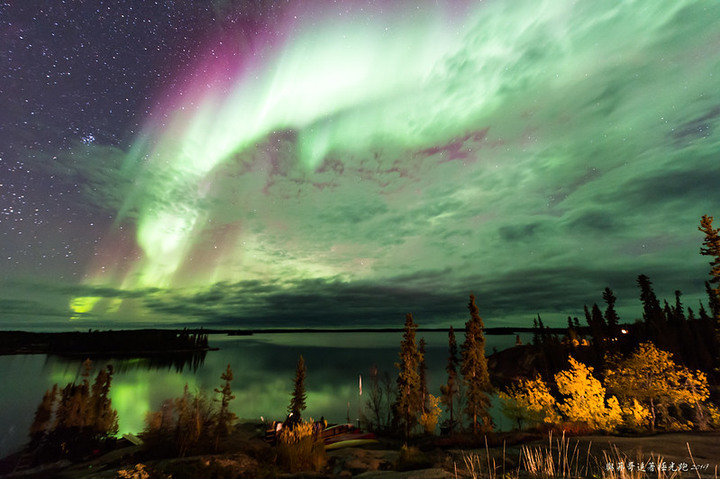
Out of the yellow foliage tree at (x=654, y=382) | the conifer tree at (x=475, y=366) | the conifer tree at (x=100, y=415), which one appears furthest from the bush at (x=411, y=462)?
the conifer tree at (x=100, y=415)

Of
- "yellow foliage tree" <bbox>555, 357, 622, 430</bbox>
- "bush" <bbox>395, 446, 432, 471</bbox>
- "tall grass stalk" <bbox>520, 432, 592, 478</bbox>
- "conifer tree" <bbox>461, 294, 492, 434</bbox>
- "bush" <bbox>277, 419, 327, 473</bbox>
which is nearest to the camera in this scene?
"tall grass stalk" <bbox>520, 432, 592, 478</bbox>

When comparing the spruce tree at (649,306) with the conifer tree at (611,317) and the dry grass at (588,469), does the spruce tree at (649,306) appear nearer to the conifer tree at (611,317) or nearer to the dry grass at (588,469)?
the conifer tree at (611,317)

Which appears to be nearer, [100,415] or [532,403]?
[532,403]

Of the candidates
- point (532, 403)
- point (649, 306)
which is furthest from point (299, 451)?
point (649, 306)

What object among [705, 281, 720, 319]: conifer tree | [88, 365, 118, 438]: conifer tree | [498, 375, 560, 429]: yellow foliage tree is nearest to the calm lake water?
[88, 365, 118, 438]: conifer tree

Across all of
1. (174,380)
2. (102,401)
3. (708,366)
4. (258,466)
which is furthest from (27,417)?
(708,366)

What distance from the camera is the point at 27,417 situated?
70.9m

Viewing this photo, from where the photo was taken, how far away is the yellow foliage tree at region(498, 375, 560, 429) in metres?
35.6

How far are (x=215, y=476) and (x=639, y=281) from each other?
444ft

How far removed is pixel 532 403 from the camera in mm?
36438

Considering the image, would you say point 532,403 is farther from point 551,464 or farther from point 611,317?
point 611,317

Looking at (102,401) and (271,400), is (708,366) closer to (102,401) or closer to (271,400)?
(271,400)

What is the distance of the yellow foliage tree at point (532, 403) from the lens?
35594 millimetres

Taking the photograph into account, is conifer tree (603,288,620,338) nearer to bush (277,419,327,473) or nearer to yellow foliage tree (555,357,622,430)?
yellow foliage tree (555,357,622,430)
